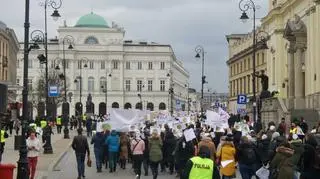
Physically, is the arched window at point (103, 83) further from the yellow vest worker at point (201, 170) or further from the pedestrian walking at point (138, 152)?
the yellow vest worker at point (201, 170)

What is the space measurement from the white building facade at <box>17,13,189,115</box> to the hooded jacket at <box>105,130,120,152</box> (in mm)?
129376

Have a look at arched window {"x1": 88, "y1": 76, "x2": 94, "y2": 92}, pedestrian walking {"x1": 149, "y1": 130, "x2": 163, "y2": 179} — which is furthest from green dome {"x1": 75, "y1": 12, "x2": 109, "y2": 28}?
pedestrian walking {"x1": 149, "y1": 130, "x2": 163, "y2": 179}

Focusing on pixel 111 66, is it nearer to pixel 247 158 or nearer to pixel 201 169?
pixel 247 158

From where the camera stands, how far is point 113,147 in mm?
27297

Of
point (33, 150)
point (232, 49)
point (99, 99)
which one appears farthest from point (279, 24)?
point (99, 99)

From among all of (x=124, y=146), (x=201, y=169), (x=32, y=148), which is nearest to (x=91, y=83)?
(x=124, y=146)

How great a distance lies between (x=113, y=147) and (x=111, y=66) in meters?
136

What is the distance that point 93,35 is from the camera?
534ft

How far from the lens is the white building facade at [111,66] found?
528ft

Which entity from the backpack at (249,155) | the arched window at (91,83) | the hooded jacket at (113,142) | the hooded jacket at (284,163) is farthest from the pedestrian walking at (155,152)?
the arched window at (91,83)

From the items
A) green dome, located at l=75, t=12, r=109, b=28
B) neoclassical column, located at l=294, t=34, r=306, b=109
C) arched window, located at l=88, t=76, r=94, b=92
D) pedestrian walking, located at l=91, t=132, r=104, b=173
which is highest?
green dome, located at l=75, t=12, r=109, b=28

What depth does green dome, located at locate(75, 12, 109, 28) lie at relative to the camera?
6511 inches

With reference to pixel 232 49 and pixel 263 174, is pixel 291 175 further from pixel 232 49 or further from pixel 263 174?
pixel 232 49

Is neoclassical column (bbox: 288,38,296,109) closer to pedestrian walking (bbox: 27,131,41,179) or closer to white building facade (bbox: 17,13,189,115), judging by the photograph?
pedestrian walking (bbox: 27,131,41,179)
